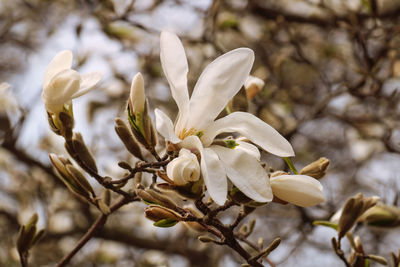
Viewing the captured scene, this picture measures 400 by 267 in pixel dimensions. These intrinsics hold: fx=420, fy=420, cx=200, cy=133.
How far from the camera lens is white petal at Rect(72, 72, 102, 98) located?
0.68 meters

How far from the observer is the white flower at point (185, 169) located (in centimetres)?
55

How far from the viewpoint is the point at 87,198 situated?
0.77 metres

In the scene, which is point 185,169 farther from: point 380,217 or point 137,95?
point 380,217

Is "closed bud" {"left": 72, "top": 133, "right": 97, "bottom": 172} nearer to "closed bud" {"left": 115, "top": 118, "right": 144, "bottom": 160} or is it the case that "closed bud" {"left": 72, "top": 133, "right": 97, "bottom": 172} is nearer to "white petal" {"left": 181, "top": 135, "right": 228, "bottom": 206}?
"closed bud" {"left": 115, "top": 118, "right": 144, "bottom": 160}

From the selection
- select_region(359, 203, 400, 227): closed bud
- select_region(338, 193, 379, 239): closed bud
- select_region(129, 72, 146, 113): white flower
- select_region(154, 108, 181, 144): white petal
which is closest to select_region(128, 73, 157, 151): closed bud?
select_region(129, 72, 146, 113): white flower

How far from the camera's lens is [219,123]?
646mm

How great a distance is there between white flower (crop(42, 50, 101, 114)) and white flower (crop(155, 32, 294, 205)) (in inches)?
5.7

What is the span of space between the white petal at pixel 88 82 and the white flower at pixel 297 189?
32 centimetres

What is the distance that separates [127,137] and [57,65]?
0.17 metres

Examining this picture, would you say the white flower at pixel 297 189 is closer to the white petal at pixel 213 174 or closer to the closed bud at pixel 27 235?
the white petal at pixel 213 174

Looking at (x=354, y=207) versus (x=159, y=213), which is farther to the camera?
(x=354, y=207)

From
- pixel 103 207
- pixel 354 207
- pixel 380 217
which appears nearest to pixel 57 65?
pixel 103 207

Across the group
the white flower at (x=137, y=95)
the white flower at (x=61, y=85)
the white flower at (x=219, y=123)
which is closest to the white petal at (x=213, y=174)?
the white flower at (x=219, y=123)

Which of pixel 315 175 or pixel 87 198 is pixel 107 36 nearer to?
pixel 87 198
